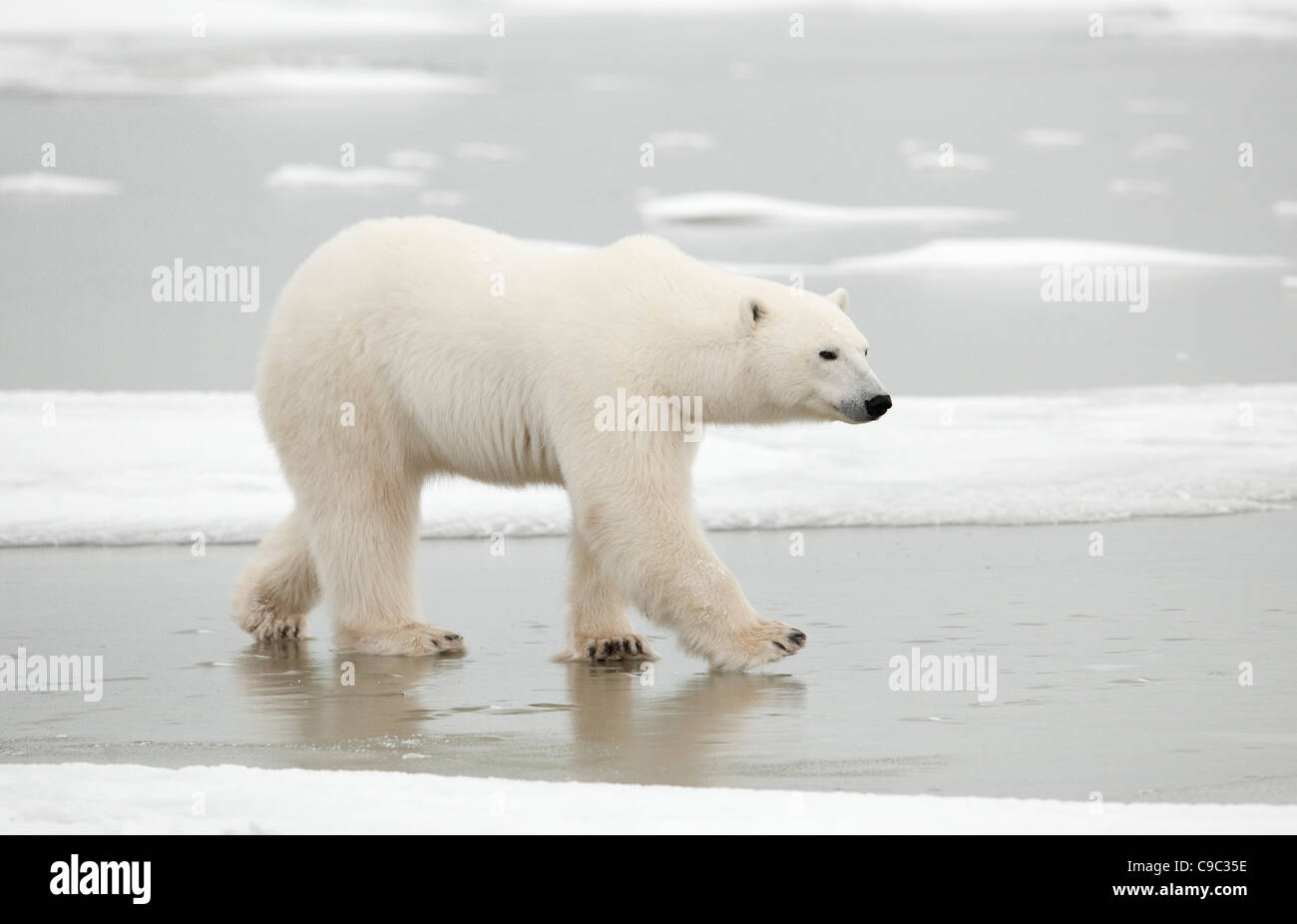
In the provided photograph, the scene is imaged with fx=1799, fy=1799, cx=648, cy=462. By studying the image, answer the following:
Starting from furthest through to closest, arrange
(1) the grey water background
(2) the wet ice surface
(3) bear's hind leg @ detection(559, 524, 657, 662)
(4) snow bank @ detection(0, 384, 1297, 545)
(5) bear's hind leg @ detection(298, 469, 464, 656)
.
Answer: (1) the grey water background < (4) snow bank @ detection(0, 384, 1297, 545) < (5) bear's hind leg @ detection(298, 469, 464, 656) < (3) bear's hind leg @ detection(559, 524, 657, 662) < (2) the wet ice surface

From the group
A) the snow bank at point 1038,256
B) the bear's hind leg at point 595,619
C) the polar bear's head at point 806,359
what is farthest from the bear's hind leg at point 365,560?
the snow bank at point 1038,256

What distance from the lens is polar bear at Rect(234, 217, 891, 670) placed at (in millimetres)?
6195

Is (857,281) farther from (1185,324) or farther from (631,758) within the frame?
Answer: (631,758)

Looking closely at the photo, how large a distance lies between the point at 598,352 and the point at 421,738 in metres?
1.67

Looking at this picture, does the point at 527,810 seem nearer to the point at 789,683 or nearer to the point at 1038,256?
the point at 789,683

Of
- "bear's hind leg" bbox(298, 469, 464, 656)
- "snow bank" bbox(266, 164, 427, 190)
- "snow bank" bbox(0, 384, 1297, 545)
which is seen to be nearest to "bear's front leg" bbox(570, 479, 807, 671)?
"bear's hind leg" bbox(298, 469, 464, 656)

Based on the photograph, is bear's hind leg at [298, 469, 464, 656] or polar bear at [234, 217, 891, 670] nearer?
A: polar bear at [234, 217, 891, 670]

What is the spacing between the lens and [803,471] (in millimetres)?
11008

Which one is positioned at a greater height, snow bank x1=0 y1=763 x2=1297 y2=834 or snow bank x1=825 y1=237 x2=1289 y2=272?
snow bank x1=825 y1=237 x2=1289 y2=272

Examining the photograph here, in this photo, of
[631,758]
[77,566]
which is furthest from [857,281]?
[631,758]

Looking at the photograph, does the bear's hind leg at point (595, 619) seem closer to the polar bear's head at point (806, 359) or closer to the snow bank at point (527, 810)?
the polar bear's head at point (806, 359)

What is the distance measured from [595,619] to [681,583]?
2.03 feet

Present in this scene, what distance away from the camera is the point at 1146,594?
7.37 meters

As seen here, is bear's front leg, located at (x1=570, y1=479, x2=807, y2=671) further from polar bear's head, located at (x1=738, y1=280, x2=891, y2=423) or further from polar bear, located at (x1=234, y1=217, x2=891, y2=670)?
polar bear's head, located at (x1=738, y1=280, x2=891, y2=423)
